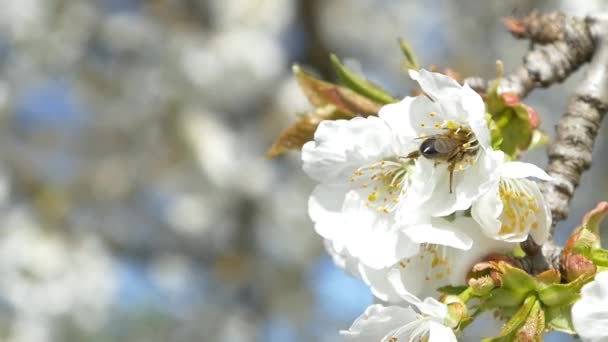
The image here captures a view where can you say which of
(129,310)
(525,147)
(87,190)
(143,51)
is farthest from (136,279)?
(129,310)

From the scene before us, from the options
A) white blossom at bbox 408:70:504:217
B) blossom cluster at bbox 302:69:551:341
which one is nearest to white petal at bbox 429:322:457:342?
blossom cluster at bbox 302:69:551:341

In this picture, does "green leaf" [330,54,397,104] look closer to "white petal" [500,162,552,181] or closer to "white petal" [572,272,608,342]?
"white petal" [500,162,552,181]

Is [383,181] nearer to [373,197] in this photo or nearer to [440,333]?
[373,197]

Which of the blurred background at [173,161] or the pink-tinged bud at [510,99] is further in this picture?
the blurred background at [173,161]

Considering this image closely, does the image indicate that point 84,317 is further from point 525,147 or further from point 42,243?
point 525,147

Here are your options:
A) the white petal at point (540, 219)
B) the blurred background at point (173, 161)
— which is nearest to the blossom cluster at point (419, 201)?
the white petal at point (540, 219)

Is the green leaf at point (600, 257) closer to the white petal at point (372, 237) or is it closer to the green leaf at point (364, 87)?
the white petal at point (372, 237)
